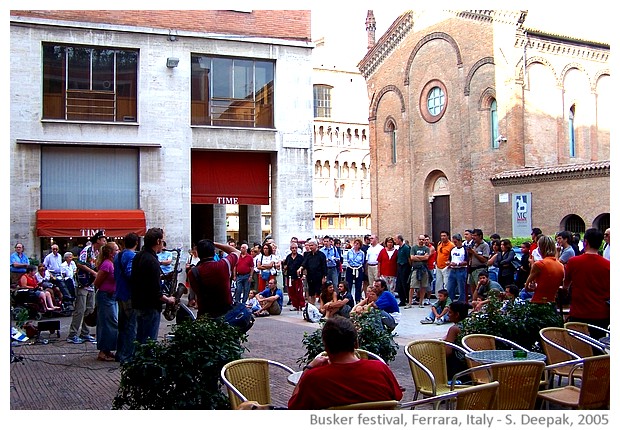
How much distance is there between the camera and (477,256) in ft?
48.9

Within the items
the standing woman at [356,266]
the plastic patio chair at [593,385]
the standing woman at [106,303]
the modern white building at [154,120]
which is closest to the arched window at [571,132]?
the modern white building at [154,120]

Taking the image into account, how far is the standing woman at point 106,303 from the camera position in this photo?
10.1 m

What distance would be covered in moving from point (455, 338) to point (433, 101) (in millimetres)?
31887

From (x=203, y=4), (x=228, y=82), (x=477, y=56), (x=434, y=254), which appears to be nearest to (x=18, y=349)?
(x=203, y=4)

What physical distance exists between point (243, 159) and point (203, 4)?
46.2 feet

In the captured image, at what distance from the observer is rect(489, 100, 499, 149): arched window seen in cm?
3366

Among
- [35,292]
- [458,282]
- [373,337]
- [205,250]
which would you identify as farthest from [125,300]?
[458,282]

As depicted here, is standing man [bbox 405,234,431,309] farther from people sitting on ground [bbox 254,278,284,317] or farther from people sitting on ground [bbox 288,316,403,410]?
people sitting on ground [bbox 288,316,403,410]

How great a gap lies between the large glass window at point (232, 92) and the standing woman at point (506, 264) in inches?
393

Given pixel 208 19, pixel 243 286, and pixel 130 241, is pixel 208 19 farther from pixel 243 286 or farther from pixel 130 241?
pixel 130 241

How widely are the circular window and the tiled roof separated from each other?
623 cm

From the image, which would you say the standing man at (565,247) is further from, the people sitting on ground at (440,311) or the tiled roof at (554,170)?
the tiled roof at (554,170)

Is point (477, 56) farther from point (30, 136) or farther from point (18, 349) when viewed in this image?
point (18, 349)
